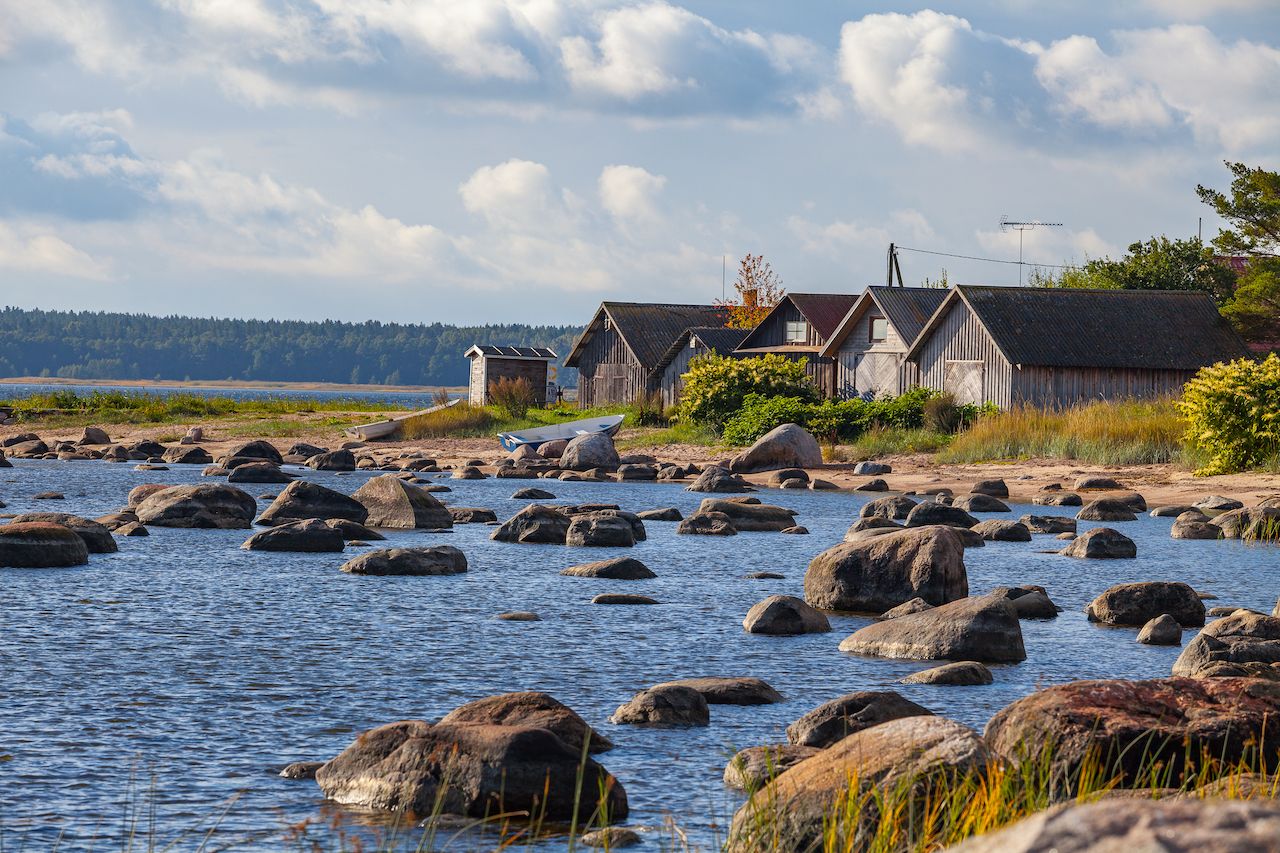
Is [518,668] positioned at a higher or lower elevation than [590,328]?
lower

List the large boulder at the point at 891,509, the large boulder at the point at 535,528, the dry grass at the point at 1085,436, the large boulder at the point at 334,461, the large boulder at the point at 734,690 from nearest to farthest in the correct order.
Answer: the large boulder at the point at 734,690 < the large boulder at the point at 535,528 < the large boulder at the point at 891,509 < the dry grass at the point at 1085,436 < the large boulder at the point at 334,461

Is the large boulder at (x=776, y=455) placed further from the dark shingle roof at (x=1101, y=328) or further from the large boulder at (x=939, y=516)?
the large boulder at (x=939, y=516)

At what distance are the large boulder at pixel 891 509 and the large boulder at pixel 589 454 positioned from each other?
14.8m

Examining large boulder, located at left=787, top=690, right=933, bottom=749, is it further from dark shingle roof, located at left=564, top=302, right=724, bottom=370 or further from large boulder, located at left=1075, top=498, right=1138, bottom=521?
dark shingle roof, located at left=564, top=302, right=724, bottom=370

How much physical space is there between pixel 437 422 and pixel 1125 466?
2616cm

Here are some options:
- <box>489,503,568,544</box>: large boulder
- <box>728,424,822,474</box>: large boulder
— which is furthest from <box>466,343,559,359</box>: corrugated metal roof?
<box>489,503,568,544</box>: large boulder

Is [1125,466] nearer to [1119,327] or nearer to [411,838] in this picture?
[1119,327]

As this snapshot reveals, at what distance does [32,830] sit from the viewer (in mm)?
8195

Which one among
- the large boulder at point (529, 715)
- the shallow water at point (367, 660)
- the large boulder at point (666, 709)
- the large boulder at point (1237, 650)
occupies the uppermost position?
the large boulder at point (529, 715)

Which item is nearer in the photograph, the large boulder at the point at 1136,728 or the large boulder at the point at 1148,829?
the large boulder at the point at 1148,829

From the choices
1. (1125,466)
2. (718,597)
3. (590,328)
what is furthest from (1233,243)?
(718,597)

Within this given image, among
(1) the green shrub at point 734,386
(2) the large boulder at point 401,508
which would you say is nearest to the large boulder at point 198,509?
(2) the large boulder at point 401,508

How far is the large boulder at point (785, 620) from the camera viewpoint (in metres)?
15.0

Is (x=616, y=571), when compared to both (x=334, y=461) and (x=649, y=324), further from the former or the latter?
(x=649, y=324)
